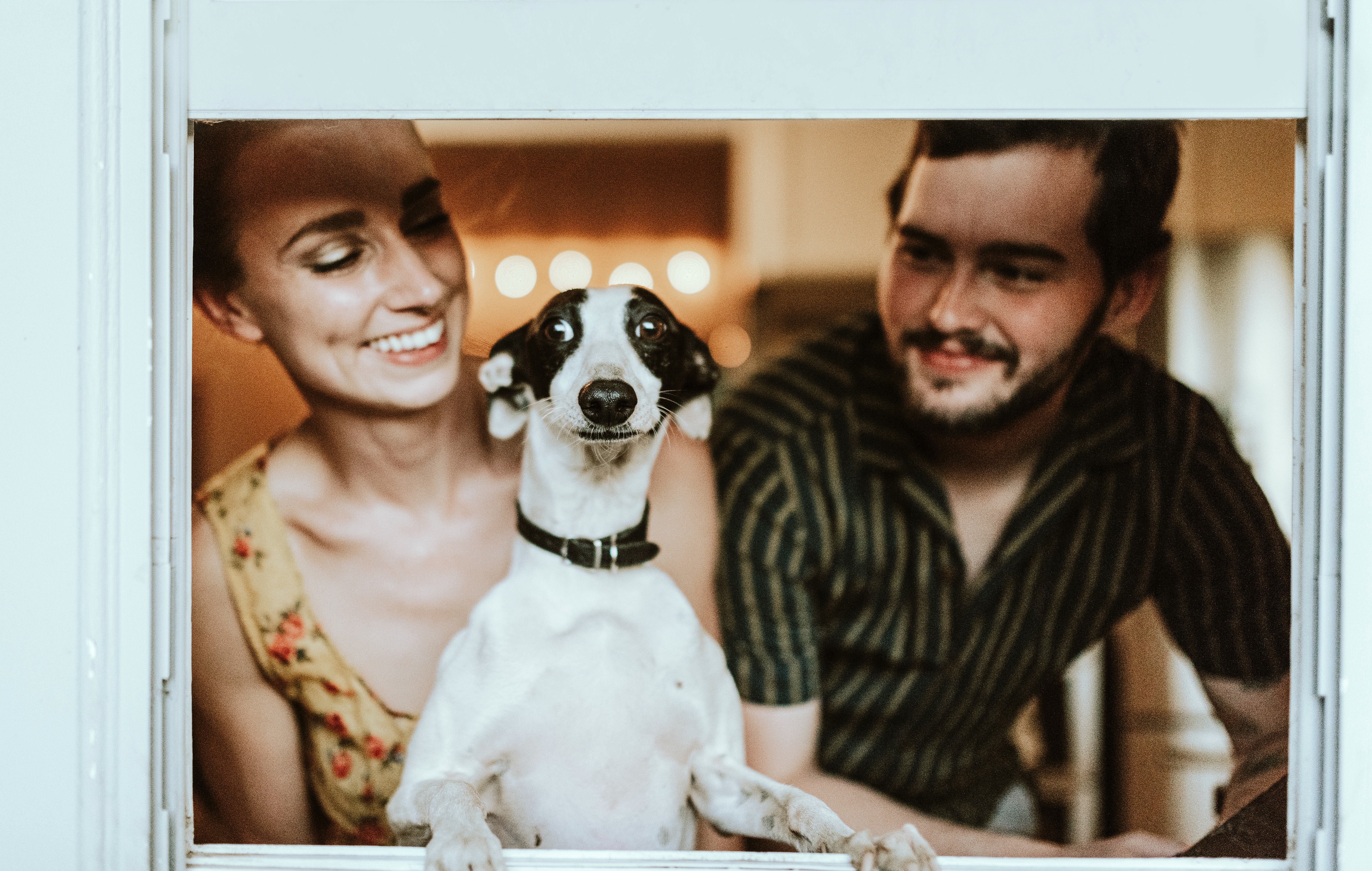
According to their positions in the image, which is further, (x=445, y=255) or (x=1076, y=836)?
(x=1076, y=836)

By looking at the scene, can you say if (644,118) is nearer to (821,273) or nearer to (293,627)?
(293,627)

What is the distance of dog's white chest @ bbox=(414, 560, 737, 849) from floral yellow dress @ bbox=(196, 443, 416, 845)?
38cm

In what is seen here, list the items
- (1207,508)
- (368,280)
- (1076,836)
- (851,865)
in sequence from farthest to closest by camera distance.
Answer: (1076,836)
(1207,508)
(368,280)
(851,865)

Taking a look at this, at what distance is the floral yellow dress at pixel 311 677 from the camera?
1.98 meters


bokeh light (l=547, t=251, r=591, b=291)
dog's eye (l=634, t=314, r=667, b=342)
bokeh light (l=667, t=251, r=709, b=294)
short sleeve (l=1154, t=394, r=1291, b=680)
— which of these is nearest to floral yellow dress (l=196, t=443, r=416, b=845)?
bokeh light (l=547, t=251, r=591, b=291)

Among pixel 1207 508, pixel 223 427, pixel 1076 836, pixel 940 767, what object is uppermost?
pixel 223 427

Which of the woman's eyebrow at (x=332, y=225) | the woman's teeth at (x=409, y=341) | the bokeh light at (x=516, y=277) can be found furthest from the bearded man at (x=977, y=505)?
the woman's eyebrow at (x=332, y=225)

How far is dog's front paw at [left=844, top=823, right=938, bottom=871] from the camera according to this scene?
1396 millimetres

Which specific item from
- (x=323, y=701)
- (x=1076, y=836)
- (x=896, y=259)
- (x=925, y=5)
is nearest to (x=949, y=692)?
(x=1076, y=836)

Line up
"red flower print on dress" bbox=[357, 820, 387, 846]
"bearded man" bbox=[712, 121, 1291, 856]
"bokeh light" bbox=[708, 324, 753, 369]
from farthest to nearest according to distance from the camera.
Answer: "bokeh light" bbox=[708, 324, 753, 369] < "bearded man" bbox=[712, 121, 1291, 856] < "red flower print on dress" bbox=[357, 820, 387, 846]

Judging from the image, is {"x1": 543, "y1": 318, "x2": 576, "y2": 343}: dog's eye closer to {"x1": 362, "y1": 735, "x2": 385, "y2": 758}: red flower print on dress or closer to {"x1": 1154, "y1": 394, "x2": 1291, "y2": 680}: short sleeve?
{"x1": 362, "y1": 735, "x2": 385, "y2": 758}: red flower print on dress

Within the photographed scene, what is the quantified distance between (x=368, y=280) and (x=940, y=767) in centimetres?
170

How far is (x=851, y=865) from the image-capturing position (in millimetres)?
1457

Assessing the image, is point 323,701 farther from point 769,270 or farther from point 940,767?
point 769,270
